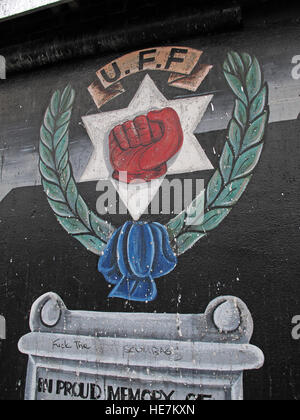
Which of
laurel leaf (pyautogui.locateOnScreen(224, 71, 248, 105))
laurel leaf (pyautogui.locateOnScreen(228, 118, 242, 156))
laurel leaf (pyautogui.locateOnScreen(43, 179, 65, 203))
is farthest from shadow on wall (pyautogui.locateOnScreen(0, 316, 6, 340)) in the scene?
laurel leaf (pyautogui.locateOnScreen(224, 71, 248, 105))

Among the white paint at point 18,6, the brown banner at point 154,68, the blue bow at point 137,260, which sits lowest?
the blue bow at point 137,260

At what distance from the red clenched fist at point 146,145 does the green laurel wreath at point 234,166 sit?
0.48 meters

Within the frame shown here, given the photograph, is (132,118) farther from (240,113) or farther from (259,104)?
(259,104)

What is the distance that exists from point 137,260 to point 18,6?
10.1ft

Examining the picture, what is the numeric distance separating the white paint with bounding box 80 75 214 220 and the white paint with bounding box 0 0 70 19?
1.31 m

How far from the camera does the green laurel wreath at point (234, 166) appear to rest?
3.17m

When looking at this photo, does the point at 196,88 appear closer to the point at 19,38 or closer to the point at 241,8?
the point at 241,8

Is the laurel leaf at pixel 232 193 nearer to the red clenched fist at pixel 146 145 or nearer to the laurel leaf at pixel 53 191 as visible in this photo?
the red clenched fist at pixel 146 145

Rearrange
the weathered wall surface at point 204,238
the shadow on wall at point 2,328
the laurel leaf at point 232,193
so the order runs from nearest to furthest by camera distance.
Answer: the weathered wall surface at point 204,238 < the laurel leaf at point 232,193 < the shadow on wall at point 2,328

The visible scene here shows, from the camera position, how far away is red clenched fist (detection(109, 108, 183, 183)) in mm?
3463

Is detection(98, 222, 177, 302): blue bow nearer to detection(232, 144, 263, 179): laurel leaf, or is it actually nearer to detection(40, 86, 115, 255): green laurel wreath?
detection(40, 86, 115, 255): green laurel wreath

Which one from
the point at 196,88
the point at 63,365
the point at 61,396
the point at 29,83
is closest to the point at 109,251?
the point at 63,365

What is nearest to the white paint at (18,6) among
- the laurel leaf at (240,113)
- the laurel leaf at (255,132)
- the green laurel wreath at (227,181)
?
the green laurel wreath at (227,181)
